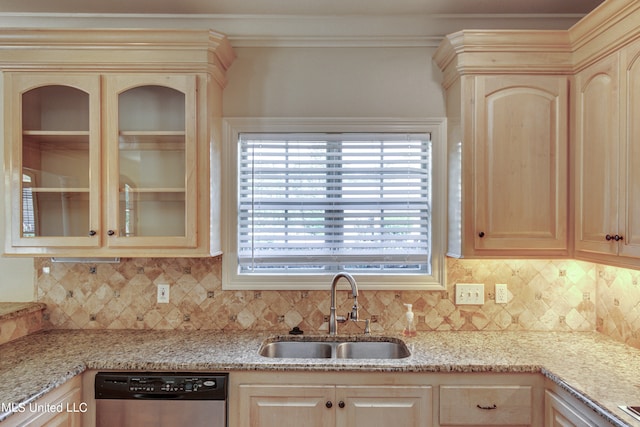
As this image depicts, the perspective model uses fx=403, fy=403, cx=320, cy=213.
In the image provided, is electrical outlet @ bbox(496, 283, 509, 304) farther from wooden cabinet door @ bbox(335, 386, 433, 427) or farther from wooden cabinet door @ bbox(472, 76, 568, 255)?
wooden cabinet door @ bbox(335, 386, 433, 427)

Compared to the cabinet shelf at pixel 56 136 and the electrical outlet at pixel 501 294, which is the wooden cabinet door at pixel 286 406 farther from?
the cabinet shelf at pixel 56 136

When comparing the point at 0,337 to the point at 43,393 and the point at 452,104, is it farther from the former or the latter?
the point at 452,104

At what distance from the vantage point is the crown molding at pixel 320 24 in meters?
2.29

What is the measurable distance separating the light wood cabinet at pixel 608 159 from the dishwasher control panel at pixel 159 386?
1754mm

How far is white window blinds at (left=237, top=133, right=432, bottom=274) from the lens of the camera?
7.62ft

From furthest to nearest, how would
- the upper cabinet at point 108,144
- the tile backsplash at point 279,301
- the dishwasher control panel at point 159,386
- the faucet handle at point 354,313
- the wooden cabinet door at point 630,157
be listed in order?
the tile backsplash at point 279,301
the faucet handle at point 354,313
the upper cabinet at point 108,144
the dishwasher control panel at point 159,386
the wooden cabinet door at point 630,157

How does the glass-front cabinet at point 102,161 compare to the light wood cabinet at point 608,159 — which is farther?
the glass-front cabinet at point 102,161

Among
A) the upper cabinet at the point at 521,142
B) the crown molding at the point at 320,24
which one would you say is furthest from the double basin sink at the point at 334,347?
the crown molding at the point at 320,24

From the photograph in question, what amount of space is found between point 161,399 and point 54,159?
1.28 metres

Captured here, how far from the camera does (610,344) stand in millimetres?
2002

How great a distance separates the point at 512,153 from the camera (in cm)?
197

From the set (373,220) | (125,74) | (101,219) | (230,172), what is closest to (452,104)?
(373,220)

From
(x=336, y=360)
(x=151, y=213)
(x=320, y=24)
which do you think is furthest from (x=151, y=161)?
(x=336, y=360)

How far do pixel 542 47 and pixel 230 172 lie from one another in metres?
1.74
